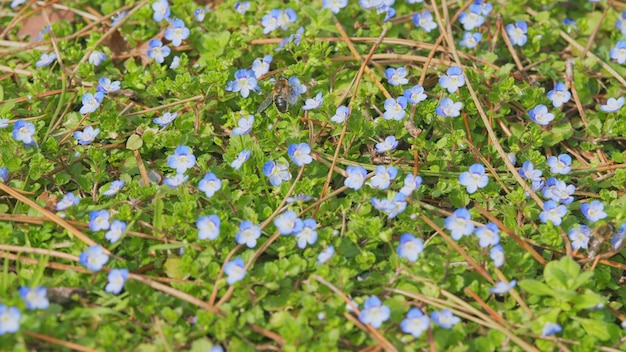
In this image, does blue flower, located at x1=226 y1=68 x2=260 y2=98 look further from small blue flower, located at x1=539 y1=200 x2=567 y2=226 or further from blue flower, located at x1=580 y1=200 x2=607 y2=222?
blue flower, located at x1=580 y1=200 x2=607 y2=222

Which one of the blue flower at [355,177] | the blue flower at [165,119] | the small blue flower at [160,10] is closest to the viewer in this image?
the blue flower at [355,177]

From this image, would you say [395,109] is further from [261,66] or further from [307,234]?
[307,234]

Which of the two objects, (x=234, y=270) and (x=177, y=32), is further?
(x=177, y=32)

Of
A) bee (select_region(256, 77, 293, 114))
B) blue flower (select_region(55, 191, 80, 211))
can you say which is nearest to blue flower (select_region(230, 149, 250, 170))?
bee (select_region(256, 77, 293, 114))

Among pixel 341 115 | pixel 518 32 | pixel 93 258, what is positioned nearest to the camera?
pixel 93 258

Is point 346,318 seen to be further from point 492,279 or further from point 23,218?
point 23,218

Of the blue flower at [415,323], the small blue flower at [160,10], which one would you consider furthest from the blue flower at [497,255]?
the small blue flower at [160,10]

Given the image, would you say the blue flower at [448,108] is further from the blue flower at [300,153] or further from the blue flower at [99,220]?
the blue flower at [99,220]

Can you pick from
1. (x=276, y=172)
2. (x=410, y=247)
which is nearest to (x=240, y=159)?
(x=276, y=172)
